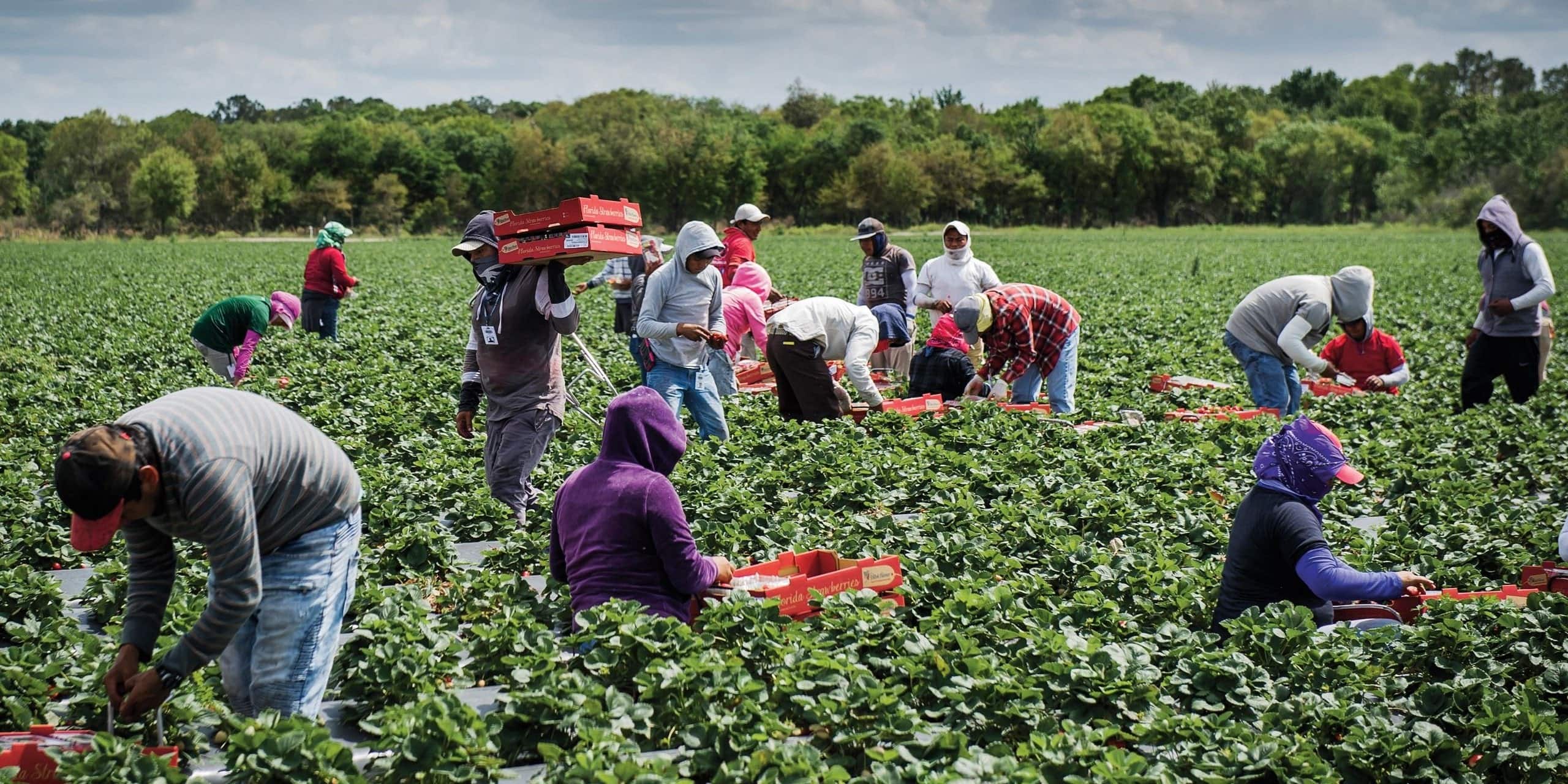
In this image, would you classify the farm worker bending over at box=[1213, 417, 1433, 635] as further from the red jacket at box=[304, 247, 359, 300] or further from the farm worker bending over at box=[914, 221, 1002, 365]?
the red jacket at box=[304, 247, 359, 300]

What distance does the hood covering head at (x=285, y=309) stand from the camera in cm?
1018

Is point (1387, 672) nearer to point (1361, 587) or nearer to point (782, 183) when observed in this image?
point (1361, 587)

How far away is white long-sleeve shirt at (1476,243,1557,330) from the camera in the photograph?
890cm

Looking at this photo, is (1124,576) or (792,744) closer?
(792,744)

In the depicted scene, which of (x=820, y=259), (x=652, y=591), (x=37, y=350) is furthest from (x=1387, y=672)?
(x=820, y=259)

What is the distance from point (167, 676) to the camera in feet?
10.5

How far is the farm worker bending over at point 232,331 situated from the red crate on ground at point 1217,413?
22.5ft

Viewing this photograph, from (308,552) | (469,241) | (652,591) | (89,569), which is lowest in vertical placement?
(89,569)

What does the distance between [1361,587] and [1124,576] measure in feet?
3.23

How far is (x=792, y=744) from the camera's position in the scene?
12.2 ft

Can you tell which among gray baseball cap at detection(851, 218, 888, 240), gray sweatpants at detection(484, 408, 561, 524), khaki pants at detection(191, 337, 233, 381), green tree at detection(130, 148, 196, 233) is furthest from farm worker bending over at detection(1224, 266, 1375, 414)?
green tree at detection(130, 148, 196, 233)

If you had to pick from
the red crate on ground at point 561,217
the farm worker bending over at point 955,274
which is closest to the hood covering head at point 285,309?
the red crate on ground at point 561,217

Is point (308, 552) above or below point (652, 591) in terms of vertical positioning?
above

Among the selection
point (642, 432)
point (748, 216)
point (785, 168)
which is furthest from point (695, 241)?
point (785, 168)
